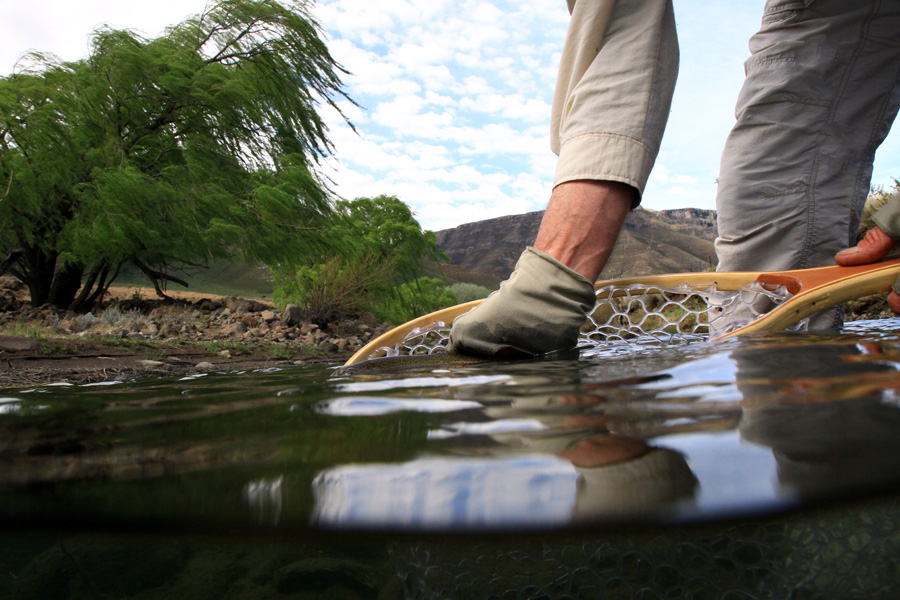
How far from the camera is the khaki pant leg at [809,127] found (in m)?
1.90

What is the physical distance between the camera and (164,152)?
7.77 meters

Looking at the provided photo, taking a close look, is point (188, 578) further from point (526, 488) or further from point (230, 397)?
point (230, 397)

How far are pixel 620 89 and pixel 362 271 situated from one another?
311 inches

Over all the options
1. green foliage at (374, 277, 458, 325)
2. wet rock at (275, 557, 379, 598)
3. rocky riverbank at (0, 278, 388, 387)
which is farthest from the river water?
green foliage at (374, 277, 458, 325)

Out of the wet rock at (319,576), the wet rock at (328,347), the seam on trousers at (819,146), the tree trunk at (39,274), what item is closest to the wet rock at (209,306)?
the wet rock at (328,347)

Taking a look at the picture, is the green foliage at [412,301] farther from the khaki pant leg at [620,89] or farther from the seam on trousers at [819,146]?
the khaki pant leg at [620,89]

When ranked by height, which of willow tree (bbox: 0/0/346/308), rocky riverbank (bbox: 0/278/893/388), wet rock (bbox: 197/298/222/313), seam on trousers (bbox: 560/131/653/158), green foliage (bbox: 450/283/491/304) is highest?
willow tree (bbox: 0/0/346/308)

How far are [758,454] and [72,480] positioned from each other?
1.47 feet

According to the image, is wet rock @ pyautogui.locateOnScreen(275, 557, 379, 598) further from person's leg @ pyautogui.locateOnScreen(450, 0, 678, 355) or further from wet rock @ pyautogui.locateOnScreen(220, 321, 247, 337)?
wet rock @ pyautogui.locateOnScreen(220, 321, 247, 337)

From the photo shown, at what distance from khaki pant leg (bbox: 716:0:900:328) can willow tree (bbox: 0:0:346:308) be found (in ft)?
21.2

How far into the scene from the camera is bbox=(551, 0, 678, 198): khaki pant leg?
3.96 ft

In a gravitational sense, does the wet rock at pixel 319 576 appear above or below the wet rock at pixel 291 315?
below

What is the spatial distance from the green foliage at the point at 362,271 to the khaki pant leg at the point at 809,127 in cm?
676

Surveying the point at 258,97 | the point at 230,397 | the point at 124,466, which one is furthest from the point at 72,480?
the point at 258,97
